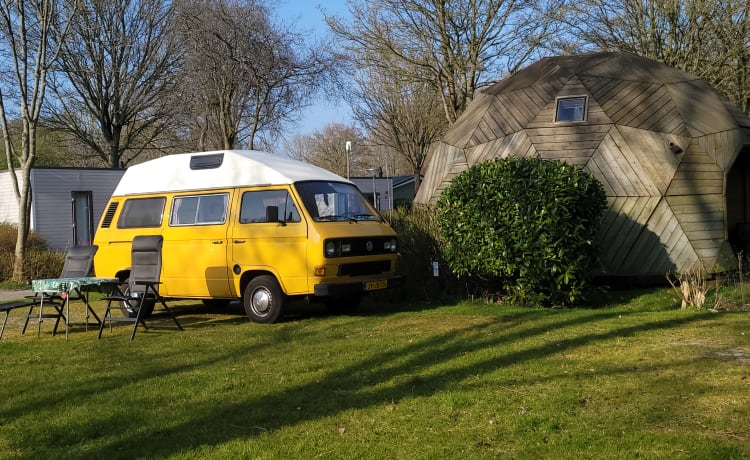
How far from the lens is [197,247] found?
11078 mm

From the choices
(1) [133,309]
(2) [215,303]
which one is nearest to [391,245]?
(2) [215,303]

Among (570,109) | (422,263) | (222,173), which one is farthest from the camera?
(570,109)

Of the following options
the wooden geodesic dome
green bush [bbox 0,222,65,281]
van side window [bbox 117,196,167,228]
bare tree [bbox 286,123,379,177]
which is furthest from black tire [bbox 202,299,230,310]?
bare tree [bbox 286,123,379,177]

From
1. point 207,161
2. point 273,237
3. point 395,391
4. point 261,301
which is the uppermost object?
point 207,161

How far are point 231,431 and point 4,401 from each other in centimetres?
244

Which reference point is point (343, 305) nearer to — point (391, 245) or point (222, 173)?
point (391, 245)

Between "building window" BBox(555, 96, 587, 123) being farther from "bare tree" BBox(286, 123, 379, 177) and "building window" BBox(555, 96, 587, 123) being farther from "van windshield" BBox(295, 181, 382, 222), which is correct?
"bare tree" BBox(286, 123, 379, 177)

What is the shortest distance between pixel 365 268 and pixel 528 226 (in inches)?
99.4

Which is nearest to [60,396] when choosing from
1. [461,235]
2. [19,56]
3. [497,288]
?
[461,235]

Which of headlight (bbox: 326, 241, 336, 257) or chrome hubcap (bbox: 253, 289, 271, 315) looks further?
chrome hubcap (bbox: 253, 289, 271, 315)

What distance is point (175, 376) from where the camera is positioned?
7.02 m

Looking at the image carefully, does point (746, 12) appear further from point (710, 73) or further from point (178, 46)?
point (178, 46)

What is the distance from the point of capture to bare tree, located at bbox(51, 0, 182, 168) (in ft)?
92.8

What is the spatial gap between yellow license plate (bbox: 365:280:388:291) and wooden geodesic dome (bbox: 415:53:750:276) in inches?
155
